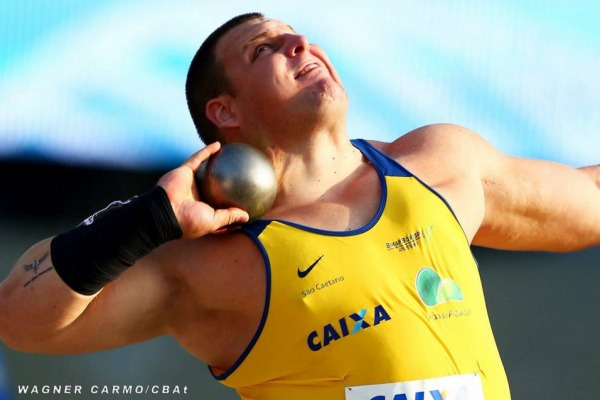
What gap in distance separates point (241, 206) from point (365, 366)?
0.57 meters

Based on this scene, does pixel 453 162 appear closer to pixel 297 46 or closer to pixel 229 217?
pixel 297 46

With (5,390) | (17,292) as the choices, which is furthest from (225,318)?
(5,390)

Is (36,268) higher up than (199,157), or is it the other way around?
(199,157)

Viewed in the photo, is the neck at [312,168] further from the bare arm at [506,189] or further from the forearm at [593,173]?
the forearm at [593,173]

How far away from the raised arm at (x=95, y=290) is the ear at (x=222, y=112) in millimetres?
402

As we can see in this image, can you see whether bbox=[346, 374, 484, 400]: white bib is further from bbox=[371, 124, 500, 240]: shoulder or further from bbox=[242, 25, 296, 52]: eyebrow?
bbox=[242, 25, 296, 52]: eyebrow

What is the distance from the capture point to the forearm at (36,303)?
240 centimetres

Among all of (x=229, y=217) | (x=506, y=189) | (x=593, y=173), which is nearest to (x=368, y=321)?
(x=229, y=217)

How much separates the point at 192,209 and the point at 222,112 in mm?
717

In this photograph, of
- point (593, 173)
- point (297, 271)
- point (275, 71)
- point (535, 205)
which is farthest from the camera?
point (593, 173)

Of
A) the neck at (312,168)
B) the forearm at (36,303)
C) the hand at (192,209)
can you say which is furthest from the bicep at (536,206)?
the forearm at (36,303)

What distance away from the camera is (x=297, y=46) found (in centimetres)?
293

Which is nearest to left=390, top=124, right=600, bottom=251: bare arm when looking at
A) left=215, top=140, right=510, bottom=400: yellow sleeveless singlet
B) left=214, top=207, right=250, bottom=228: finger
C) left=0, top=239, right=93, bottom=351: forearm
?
left=215, top=140, right=510, bottom=400: yellow sleeveless singlet

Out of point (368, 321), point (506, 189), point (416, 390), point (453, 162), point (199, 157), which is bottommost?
point (416, 390)
